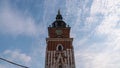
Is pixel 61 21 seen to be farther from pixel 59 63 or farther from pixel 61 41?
pixel 59 63

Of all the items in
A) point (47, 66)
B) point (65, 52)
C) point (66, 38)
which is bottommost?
point (47, 66)

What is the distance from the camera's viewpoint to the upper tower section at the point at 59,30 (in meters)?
37.1

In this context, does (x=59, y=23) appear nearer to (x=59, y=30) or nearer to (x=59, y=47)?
(x=59, y=30)

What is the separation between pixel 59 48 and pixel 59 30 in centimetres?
325

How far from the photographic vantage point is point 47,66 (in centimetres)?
3438

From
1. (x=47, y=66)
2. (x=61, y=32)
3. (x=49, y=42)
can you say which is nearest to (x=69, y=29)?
(x=61, y=32)

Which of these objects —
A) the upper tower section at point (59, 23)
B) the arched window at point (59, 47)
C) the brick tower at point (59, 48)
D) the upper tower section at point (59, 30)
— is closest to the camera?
the brick tower at point (59, 48)

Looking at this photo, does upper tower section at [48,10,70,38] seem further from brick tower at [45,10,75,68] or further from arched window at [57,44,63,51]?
arched window at [57,44,63,51]

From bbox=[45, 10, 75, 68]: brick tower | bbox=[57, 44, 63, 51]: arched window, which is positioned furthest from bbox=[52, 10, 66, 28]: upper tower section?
bbox=[57, 44, 63, 51]: arched window

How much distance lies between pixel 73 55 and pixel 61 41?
9.32 ft

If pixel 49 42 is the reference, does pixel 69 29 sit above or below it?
above

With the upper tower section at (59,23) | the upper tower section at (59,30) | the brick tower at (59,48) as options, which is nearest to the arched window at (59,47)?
the brick tower at (59,48)

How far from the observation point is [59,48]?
36.0 metres

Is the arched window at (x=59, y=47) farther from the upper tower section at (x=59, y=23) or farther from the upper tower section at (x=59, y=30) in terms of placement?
the upper tower section at (x=59, y=23)
